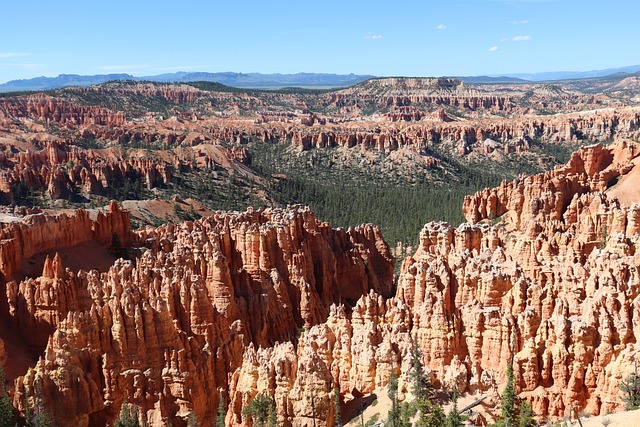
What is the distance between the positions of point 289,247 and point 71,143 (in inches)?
4684

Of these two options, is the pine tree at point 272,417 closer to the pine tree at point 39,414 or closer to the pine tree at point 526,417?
the pine tree at point 39,414

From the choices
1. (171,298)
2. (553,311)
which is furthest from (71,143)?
(553,311)

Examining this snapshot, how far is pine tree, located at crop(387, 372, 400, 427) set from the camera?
26.7m

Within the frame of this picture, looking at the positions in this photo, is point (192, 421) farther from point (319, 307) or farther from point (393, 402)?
point (319, 307)

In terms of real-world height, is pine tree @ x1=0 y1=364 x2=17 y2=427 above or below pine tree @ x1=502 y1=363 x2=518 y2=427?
below

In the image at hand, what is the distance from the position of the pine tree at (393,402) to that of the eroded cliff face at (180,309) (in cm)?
287

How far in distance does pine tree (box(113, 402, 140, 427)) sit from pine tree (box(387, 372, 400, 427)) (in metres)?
11.6

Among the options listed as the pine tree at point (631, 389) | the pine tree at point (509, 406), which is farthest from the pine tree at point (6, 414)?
the pine tree at point (631, 389)

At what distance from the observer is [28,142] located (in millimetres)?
150375

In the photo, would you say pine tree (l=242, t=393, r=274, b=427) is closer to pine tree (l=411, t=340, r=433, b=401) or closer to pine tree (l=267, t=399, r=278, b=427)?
pine tree (l=267, t=399, r=278, b=427)

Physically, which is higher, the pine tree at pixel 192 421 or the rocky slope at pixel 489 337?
the rocky slope at pixel 489 337

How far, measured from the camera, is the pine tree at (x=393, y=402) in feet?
87.7

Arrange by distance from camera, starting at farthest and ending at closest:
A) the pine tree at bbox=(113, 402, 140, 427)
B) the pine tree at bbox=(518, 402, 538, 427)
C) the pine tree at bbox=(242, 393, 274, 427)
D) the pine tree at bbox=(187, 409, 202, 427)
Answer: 1. the pine tree at bbox=(187, 409, 202, 427)
2. the pine tree at bbox=(113, 402, 140, 427)
3. the pine tree at bbox=(242, 393, 274, 427)
4. the pine tree at bbox=(518, 402, 538, 427)

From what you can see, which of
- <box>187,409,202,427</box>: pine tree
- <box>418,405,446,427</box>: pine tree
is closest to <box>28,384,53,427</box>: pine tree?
<box>187,409,202,427</box>: pine tree
